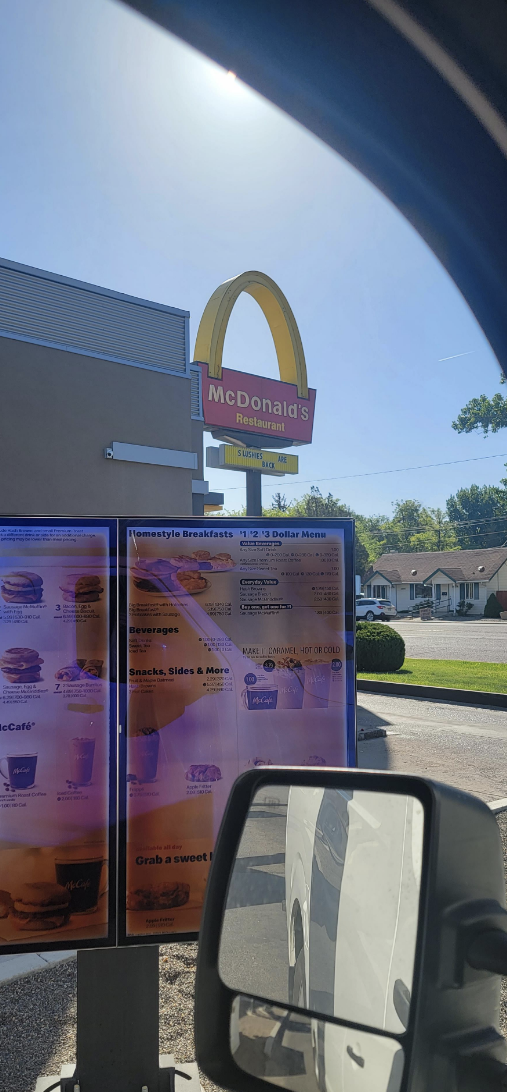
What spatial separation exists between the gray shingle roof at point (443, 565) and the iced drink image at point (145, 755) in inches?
2593

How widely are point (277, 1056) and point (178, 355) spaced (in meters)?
14.3

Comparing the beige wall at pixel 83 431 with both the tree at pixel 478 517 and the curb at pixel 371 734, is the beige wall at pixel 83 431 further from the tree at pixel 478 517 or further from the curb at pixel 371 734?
the tree at pixel 478 517

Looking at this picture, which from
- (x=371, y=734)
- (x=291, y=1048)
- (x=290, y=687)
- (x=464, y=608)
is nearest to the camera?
(x=291, y=1048)

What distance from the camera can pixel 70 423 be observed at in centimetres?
1298

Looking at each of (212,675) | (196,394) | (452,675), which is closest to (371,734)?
(452,675)

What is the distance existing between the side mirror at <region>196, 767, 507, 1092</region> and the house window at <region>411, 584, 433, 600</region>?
70.3 m

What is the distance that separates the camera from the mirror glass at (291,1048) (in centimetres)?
123

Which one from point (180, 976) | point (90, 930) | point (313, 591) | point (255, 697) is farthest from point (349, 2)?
point (180, 976)

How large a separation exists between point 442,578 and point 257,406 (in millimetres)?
52746

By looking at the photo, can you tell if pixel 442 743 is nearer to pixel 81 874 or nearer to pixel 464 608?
pixel 81 874

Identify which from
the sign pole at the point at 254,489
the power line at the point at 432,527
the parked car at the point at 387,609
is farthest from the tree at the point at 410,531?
the sign pole at the point at 254,489

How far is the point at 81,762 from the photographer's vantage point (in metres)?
2.57

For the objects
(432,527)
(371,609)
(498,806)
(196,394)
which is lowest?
(498,806)

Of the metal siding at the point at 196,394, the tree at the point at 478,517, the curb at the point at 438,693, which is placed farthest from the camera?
the tree at the point at 478,517
